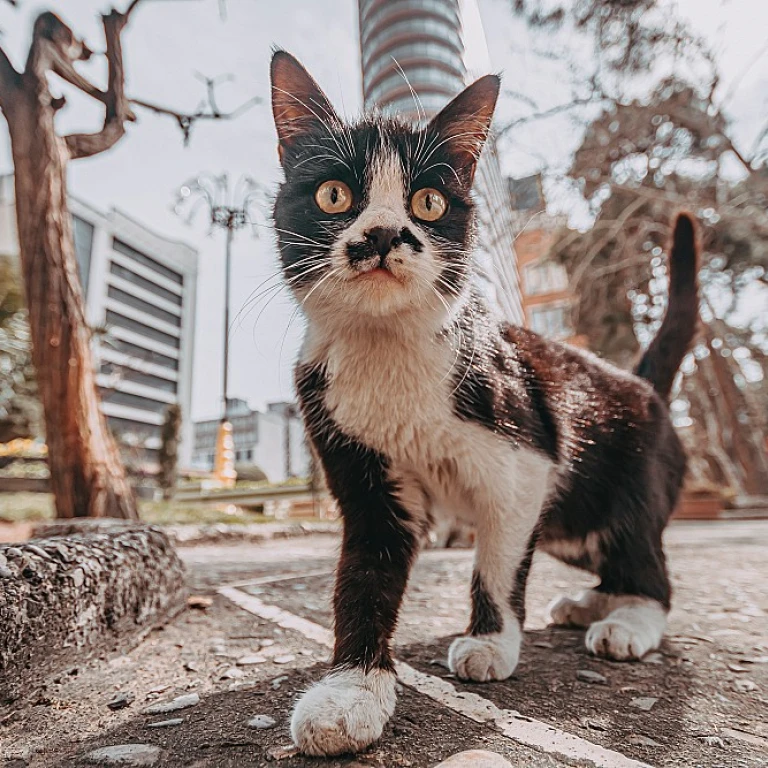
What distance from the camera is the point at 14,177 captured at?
2801 millimetres

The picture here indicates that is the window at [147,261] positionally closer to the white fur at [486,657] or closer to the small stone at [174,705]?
the small stone at [174,705]

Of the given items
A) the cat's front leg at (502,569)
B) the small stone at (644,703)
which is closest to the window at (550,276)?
the cat's front leg at (502,569)

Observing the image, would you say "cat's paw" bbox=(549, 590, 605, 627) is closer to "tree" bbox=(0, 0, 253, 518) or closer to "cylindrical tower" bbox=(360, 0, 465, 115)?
"cylindrical tower" bbox=(360, 0, 465, 115)

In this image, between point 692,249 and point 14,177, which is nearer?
point 692,249

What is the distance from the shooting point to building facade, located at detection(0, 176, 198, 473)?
33.7m

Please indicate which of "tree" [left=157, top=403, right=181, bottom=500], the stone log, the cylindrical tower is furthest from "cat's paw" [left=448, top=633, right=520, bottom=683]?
"tree" [left=157, top=403, right=181, bottom=500]

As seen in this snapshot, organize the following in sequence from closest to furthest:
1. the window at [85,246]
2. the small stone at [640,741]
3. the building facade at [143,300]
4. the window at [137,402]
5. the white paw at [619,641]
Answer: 1. the small stone at [640,741]
2. the white paw at [619,641]
3. the window at [85,246]
4. the building facade at [143,300]
5. the window at [137,402]

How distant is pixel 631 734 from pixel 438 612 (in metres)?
1.06

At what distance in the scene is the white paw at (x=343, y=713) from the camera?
32.7 inches

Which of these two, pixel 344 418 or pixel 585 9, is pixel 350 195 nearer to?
pixel 344 418

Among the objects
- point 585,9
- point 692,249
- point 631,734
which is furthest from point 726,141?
point 631,734

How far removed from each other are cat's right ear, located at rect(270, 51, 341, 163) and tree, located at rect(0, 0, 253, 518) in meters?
2.06

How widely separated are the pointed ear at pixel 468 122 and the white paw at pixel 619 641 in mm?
1204

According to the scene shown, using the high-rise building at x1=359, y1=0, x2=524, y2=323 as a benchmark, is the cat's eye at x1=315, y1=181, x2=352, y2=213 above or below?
below
